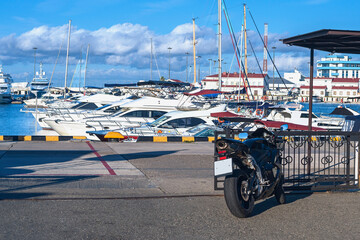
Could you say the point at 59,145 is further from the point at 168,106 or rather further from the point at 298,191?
the point at 168,106

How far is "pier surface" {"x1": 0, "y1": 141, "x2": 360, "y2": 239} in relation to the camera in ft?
20.6

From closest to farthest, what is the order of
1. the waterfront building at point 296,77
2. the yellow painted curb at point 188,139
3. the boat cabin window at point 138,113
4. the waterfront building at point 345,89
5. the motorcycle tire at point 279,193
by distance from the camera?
the motorcycle tire at point 279,193, the yellow painted curb at point 188,139, the boat cabin window at point 138,113, the waterfront building at point 345,89, the waterfront building at point 296,77

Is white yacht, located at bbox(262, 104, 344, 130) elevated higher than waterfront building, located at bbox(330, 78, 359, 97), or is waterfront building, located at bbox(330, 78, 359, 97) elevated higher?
waterfront building, located at bbox(330, 78, 359, 97)

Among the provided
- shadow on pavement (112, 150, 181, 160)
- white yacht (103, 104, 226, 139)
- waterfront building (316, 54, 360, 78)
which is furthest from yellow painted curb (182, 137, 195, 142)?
waterfront building (316, 54, 360, 78)

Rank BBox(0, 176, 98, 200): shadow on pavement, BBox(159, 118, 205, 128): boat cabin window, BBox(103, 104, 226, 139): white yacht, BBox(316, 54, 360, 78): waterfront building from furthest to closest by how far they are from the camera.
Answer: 1. BBox(316, 54, 360, 78): waterfront building
2. BBox(159, 118, 205, 128): boat cabin window
3. BBox(103, 104, 226, 139): white yacht
4. BBox(0, 176, 98, 200): shadow on pavement

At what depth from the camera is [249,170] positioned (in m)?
7.19

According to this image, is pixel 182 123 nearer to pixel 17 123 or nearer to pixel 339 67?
pixel 17 123

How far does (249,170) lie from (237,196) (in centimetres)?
57

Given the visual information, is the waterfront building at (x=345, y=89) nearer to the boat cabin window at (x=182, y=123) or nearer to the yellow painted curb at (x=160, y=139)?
the boat cabin window at (x=182, y=123)

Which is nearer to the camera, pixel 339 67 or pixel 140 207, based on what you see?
pixel 140 207

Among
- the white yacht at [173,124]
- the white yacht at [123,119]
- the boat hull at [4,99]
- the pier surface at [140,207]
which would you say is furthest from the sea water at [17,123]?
the boat hull at [4,99]

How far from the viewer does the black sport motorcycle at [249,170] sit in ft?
22.4

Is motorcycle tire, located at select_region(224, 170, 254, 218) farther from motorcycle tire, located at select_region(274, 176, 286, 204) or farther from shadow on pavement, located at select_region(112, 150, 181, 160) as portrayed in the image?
shadow on pavement, located at select_region(112, 150, 181, 160)

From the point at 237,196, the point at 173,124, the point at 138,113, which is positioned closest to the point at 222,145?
the point at 237,196
